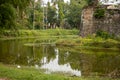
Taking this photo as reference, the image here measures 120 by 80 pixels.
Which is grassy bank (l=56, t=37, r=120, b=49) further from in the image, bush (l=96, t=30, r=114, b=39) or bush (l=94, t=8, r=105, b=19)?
bush (l=94, t=8, r=105, b=19)

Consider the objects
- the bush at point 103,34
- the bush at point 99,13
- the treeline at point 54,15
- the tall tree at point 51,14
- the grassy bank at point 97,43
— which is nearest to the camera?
the grassy bank at point 97,43

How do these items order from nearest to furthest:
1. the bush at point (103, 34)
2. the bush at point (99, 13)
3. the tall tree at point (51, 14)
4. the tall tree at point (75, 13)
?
the bush at point (103, 34), the bush at point (99, 13), the tall tree at point (75, 13), the tall tree at point (51, 14)

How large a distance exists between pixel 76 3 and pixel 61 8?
603 centimetres

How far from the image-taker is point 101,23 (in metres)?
44.8

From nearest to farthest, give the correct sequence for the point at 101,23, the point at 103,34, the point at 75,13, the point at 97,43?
the point at 97,43 < the point at 103,34 < the point at 101,23 < the point at 75,13

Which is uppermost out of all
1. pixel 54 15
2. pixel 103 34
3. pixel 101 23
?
pixel 101 23

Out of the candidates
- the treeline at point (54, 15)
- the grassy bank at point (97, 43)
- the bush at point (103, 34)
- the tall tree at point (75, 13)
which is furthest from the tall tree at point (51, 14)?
the grassy bank at point (97, 43)

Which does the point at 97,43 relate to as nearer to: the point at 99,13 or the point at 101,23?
the point at 101,23

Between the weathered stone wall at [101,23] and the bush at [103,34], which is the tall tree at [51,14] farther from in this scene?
the bush at [103,34]

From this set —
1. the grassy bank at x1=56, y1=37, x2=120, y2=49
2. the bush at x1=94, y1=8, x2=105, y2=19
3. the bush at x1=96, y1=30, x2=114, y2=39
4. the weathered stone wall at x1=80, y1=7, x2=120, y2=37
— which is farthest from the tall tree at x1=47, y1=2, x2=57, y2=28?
the grassy bank at x1=56, y1=37, x2=120, y2=49

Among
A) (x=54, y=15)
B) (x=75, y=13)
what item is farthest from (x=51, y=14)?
(x=75, y=13)

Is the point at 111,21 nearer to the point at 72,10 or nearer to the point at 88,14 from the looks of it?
the point at 88,14

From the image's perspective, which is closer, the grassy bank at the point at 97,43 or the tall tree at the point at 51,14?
the grassy bank at the point at 97,43

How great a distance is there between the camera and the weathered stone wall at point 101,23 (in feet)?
144
